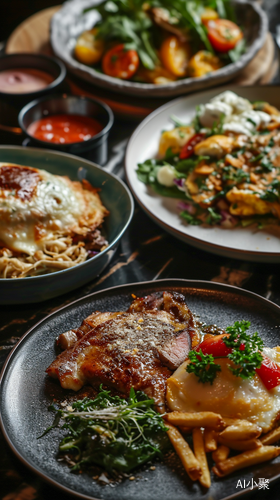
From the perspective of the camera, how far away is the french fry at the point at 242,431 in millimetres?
2018

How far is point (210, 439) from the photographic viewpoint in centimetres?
209

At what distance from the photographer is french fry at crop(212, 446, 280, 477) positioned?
6.51ft

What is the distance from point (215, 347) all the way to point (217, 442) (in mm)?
477

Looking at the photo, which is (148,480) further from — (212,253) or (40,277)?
(212,253)

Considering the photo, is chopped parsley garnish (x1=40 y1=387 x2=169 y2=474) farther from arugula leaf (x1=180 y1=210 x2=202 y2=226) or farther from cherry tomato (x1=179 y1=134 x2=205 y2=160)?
cherry tomato (x1=179 y1=134 x2=205 y2=160)

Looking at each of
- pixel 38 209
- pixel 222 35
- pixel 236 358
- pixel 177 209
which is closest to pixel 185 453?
pixel 236 358

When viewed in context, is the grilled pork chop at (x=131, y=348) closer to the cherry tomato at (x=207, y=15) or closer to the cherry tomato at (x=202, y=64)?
the cherry tomato at (x=202, y=64)

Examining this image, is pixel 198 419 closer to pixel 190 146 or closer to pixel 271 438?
pixel 271 438

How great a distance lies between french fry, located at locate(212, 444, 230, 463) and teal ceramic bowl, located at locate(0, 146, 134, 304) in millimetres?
1413

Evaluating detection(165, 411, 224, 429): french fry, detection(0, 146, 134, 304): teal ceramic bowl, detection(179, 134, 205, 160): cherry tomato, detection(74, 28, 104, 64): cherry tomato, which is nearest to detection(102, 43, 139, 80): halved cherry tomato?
detection(74, 28, 104, 64): cherry tomato

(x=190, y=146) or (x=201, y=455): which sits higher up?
(x=190, y=146)

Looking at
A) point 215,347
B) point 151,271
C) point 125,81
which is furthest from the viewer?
point 125,81

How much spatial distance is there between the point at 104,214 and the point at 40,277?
0.95 metres

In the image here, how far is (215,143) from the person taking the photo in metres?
3.91
